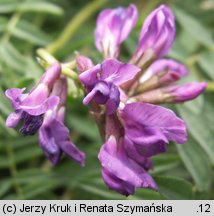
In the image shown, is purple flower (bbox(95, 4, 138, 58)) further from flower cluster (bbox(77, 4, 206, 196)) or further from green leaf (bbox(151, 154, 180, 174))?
green leaf (bbox(151, 154, 180, 174))

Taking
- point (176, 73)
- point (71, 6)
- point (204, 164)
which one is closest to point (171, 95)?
point (176, 73)

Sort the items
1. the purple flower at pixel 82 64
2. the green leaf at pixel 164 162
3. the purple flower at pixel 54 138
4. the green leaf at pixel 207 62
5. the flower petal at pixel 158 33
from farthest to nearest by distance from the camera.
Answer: the green leaf at pixel 207 62 → the green leaf at pixel 164 162 → the flower petal at pixel 158 33 → the purple flower at pixel 82 64 → the purple flower at pixel 54 138

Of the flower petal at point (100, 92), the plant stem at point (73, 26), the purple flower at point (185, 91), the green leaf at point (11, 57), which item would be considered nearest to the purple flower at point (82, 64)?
the flower petal at point (100, 92)

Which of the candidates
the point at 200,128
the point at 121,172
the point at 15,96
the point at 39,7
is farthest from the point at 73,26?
the point at 121,172

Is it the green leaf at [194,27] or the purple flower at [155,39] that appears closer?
the purple flower at [155,39]

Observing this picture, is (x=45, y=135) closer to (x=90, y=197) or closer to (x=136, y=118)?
(x=136, y=118)

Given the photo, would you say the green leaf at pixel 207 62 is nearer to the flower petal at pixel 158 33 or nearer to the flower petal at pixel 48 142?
the flower petal at pixel 158 33
